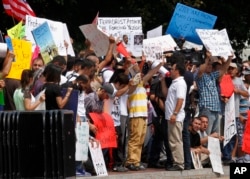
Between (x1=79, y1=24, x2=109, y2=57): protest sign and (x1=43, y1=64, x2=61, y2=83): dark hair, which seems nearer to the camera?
(x1=43, y1=64, x2=61, y2=83): dark hair

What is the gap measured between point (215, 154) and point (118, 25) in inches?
118

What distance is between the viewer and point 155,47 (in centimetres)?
1711

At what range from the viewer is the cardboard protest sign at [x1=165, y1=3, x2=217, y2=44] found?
18.6 m

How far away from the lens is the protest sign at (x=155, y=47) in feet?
55.8

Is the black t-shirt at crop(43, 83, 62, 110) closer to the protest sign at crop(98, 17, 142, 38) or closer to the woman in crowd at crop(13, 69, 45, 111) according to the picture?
the woman in crowd at crop(13, 69, 45, 111)

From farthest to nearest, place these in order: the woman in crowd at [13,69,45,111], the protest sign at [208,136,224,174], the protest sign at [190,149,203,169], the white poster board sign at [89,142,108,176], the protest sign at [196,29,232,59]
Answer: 1. the protest sign at [196,29,232,59]
2. the protest sign at [208,136,224,174]
3. the protest sign at [190,149,203,169]
4. the white poster board sign at [89,142,108,176]
5. the woman in crowd at [13,69,45,111]

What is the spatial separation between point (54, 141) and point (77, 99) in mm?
4277

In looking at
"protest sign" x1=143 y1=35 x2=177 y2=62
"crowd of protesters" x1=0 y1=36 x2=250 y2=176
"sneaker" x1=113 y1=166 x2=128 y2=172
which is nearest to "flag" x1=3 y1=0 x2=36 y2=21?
"crowd of protesters" x1=0 y1=36 x2=250 y2=176

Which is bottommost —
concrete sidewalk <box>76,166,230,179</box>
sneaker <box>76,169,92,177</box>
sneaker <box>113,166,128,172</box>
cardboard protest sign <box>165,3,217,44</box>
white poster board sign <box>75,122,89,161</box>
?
concrete sidewalk <box>76,166,230,179</box>

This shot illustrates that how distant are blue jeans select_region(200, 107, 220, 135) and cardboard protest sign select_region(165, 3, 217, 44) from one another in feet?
5.56

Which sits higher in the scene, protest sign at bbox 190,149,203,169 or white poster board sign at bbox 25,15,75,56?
white poster board sign at bbox 25,15,75,56

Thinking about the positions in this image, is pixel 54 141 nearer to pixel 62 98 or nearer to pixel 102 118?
pixel 62 98

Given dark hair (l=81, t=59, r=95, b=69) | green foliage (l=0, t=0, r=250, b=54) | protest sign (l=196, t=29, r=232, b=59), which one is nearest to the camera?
dark hair (l=81, t=59, r=95, b=69)

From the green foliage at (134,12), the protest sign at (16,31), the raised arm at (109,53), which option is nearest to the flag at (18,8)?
the protest sign at (16,31)
